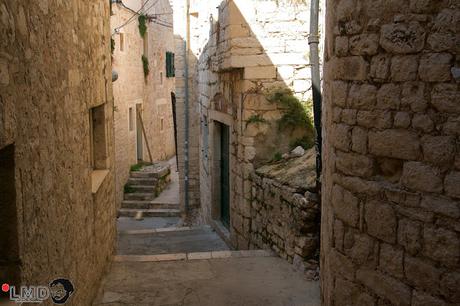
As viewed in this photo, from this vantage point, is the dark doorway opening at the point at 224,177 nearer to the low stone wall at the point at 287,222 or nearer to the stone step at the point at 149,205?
the low stone wall at the point at 287,222

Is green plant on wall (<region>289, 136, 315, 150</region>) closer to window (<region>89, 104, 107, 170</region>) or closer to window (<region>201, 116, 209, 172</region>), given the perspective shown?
window (<region>89, 104, 107, 170</region>)

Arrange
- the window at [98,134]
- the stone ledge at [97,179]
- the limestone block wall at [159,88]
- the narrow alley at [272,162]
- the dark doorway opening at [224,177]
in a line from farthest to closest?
the limestone block wall at [159,88] → the dark doorway opening at [224,177] → the window at [98,134] → the stone ledge at [97,179] → the narrow alley at [272,162]

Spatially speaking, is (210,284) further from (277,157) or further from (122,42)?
(122,42)

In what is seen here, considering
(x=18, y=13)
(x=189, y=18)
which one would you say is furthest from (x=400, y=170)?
(x=189, y=18)

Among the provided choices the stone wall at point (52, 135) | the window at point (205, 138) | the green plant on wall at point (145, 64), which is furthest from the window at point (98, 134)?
the green plant on wall at point (145, 64)

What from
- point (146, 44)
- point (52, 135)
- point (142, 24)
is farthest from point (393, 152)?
point (146, 44)

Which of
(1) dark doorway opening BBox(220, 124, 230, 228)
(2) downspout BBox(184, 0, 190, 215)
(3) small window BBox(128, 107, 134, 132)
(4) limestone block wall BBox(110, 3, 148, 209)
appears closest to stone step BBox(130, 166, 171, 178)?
(4) limestone block wall BBox(110, 3, 148, 209)

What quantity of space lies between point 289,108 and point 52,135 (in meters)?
4.21

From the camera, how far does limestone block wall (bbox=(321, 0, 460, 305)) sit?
2527mm

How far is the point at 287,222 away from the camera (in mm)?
5637

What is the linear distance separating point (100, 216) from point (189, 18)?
9218mm

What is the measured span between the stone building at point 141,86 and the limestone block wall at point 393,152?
1094 cm

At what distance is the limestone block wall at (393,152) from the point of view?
Answer: 253cm
